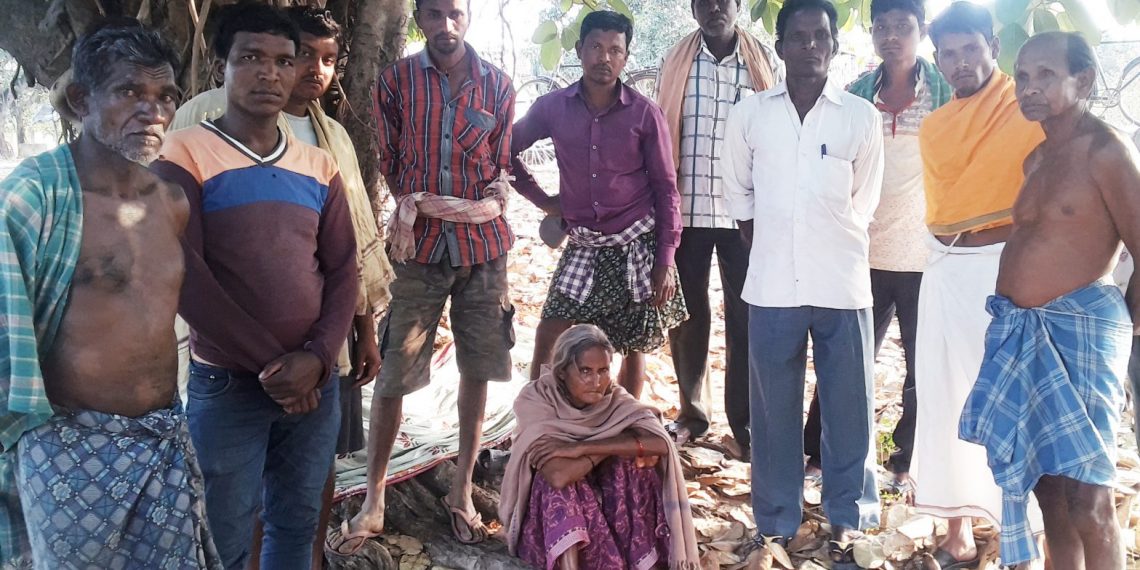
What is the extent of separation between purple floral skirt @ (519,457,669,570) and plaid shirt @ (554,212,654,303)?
0.96 metres

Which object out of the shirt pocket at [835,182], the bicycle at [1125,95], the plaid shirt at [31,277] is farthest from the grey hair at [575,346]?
the bicycle at [1125,95]

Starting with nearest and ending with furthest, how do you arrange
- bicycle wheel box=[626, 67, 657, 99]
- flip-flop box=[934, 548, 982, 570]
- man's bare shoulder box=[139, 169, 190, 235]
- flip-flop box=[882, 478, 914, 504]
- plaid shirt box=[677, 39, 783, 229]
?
man's bare shoulder box=[139, 169, 190, 235] → flip-flop box=[934, 548, 982, 570] → flip-flop box=[882, 478, 914, 504] → plaid shirt box=[677, 39, 783, 229] → bicycle wheel box=[626, 67, 657, 99]

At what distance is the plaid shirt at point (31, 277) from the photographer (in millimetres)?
1700

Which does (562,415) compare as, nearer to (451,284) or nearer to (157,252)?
(451,284)

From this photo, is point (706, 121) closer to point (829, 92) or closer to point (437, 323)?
point (829, 92)

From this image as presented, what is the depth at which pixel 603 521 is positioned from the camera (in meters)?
2.86

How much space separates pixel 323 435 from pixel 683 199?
2200 mm

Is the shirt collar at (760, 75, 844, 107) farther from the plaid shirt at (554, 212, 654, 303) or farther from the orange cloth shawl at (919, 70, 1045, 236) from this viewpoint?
the plaid shirt at (554, 212, 654, 303)

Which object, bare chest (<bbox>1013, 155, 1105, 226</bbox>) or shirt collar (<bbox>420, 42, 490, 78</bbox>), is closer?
bare chest (<bbox>1013, 155, 1105, 226</bbox>)

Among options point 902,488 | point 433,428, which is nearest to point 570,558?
point 433,428

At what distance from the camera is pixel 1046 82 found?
8.32ft

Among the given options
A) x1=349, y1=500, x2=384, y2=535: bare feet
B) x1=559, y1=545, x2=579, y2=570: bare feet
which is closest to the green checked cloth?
x1=559, y1=545, x2=579, y2=570: bare feet

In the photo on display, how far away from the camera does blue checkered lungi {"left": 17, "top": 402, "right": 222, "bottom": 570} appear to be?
69.7 inches

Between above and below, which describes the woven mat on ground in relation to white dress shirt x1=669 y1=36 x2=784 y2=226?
below
